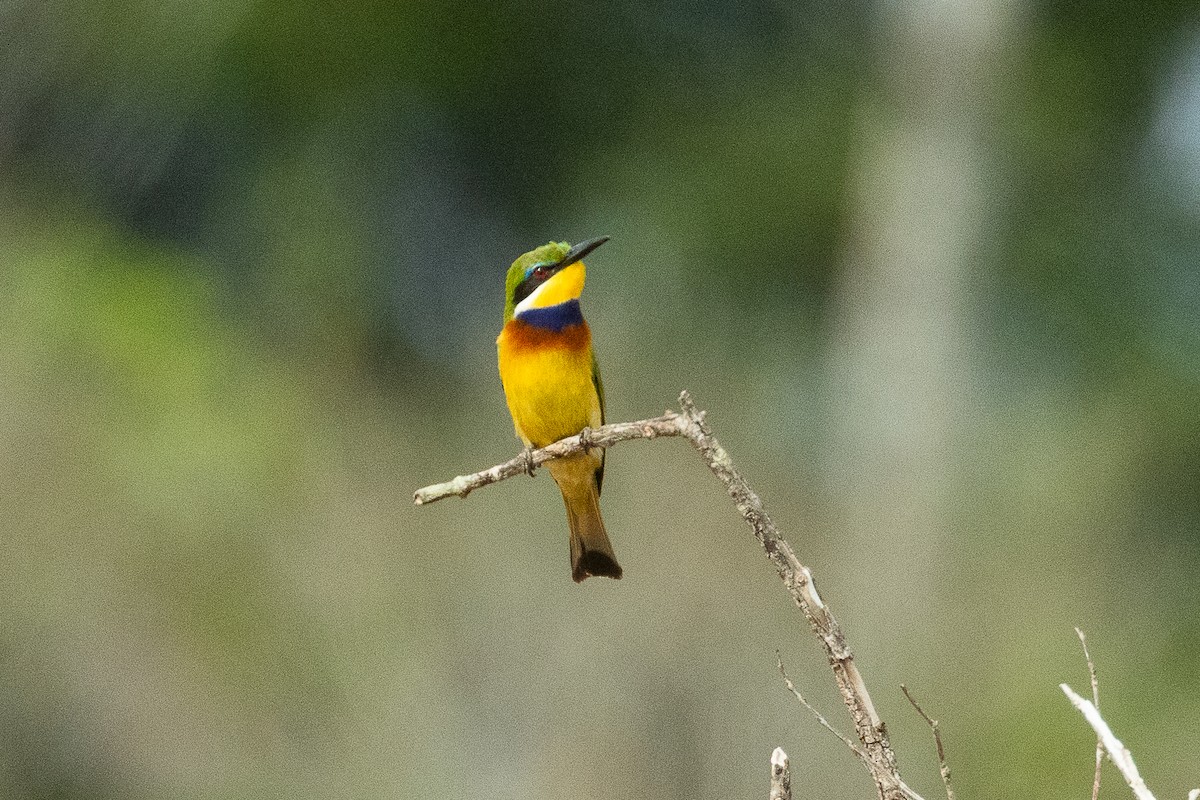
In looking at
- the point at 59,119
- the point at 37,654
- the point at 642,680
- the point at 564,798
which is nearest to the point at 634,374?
the point at 642,680

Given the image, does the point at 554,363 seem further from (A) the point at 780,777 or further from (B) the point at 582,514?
(A) the point at 780,777

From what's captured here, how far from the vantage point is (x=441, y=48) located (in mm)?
13609

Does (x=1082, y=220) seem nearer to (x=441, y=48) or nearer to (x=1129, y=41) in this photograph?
(x=1129, y=41)

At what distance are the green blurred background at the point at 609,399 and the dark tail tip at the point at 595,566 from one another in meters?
5.31

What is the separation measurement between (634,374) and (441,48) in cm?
514

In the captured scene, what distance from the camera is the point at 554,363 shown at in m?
3.89

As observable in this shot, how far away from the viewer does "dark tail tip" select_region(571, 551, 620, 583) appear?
395cm

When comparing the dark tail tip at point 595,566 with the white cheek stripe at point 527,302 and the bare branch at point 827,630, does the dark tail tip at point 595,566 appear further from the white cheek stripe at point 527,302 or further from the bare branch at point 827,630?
the bare branch at point 827,630

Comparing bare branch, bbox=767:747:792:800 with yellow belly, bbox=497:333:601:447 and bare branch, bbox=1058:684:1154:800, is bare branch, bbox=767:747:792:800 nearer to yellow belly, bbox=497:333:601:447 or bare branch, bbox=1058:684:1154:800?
bare branch, bbox=1058:684:1154:800

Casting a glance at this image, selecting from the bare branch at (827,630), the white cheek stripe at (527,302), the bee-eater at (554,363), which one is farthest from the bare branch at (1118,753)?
the white cheek stripe at (527,302)

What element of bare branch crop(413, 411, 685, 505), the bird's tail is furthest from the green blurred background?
bare branch crop(413, 411, 685, 505)

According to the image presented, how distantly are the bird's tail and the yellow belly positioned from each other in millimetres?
112

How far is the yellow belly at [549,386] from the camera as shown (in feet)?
12.8

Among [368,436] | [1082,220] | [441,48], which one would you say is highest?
[441,48]
